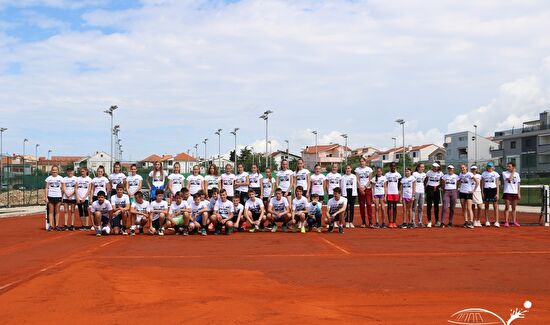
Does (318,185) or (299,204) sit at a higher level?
(318,185)

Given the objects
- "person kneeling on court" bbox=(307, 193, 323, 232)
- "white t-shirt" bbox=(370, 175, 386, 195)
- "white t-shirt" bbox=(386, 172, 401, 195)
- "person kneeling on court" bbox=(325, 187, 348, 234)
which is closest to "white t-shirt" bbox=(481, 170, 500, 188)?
"white t-shirt" bbox=(386, 172, 401, 195)

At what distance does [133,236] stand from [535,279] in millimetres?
8798

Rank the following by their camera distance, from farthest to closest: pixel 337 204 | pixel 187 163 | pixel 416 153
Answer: pixel 416 153 → pixel 187 163 → pixel 337 204

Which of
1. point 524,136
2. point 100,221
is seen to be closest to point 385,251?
point 100,221

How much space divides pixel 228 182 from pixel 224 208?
1.30m

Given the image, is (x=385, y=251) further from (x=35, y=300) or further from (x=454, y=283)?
(x=35, y=300)

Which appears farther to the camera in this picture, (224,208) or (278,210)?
(278,210)

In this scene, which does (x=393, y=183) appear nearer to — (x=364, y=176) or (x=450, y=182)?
(x=364, y=176)

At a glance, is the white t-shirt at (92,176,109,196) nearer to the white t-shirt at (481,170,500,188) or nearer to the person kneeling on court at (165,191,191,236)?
the person kneeling on court at (165,191,191,236)

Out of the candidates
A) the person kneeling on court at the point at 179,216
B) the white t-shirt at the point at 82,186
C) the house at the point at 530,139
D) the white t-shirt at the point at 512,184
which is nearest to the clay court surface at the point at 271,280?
the person kneeling on court at the point at 179,216

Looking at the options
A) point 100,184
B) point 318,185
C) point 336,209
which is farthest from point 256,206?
point 100,184

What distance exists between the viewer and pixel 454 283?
6.54 metres

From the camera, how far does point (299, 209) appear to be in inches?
531

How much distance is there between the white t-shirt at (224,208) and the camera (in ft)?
42.5
